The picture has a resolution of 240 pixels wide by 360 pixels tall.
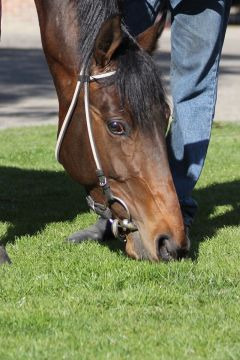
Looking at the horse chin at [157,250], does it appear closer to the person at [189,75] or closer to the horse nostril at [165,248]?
the horse nostril at [165,248]

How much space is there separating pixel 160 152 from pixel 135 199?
23 cm

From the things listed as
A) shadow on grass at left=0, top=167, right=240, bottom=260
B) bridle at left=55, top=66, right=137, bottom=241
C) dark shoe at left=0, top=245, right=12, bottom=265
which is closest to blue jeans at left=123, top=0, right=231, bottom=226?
shadow on grass at left=0, top=167, right=240, bottom=260

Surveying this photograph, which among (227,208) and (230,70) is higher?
(227,208)

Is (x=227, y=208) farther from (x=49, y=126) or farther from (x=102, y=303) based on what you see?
(x=49, y=126)

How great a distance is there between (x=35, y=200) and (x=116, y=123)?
2.55 metres

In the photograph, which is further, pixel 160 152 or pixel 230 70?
pixel 230 70

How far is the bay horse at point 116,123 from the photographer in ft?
14.8

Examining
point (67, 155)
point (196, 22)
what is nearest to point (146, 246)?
point (67, 155)

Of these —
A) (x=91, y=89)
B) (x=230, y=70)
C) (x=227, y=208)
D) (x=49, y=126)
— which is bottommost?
(x=230, y=70)

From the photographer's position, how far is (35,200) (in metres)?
7.05

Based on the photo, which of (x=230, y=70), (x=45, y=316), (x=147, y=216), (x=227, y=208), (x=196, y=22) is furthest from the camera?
(x=230, y=70)

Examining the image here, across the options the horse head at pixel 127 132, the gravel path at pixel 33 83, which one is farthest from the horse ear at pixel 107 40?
the gravel path at pixel 33 83

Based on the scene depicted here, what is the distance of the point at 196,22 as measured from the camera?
5.55 metres

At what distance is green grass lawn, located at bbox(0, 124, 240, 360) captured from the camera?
3.77 metres
